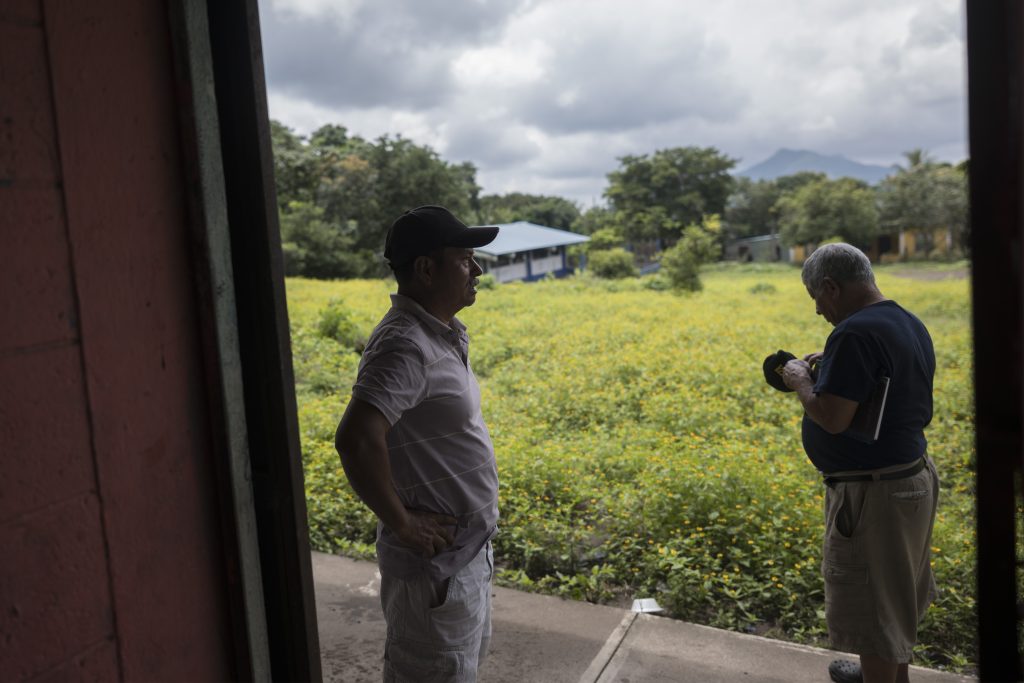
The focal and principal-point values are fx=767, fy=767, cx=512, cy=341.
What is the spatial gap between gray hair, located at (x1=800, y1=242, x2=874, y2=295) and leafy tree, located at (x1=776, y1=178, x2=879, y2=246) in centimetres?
1541

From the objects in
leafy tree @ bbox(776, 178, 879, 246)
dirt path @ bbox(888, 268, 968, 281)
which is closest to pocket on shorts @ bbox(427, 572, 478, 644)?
dirt path @ bbox(888, 268, 968, 281)

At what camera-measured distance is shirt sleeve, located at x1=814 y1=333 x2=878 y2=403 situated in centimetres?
235

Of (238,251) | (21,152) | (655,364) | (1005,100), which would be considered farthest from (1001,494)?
(655,364)

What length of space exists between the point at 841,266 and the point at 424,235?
139 cm

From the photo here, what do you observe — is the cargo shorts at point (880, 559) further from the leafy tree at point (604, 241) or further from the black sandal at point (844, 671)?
the leafy tree at point (604, 241)

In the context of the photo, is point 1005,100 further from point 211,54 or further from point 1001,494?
point 211,54

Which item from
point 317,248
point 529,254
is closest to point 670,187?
point 529,254

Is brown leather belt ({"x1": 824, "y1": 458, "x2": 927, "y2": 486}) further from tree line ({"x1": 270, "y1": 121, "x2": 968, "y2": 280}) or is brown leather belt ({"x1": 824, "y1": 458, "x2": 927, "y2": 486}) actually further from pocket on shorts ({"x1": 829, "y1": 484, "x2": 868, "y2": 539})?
tree line ({"x1": 270, "y1": 121, "x2": 968, "y2": 280})

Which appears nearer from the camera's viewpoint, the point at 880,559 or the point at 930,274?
the point at 880,559

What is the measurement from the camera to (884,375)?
2.38 m

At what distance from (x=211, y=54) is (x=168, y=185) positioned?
280mm

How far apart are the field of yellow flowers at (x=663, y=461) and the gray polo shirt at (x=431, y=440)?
227cm

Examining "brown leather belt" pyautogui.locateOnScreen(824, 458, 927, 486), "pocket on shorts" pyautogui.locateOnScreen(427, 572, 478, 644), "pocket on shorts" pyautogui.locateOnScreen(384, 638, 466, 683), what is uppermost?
"brown leather belt" pyautogui.locateOnScreen(824, 458, 927, 486)

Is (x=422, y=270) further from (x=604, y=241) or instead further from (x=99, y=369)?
(x=604, y=241)
